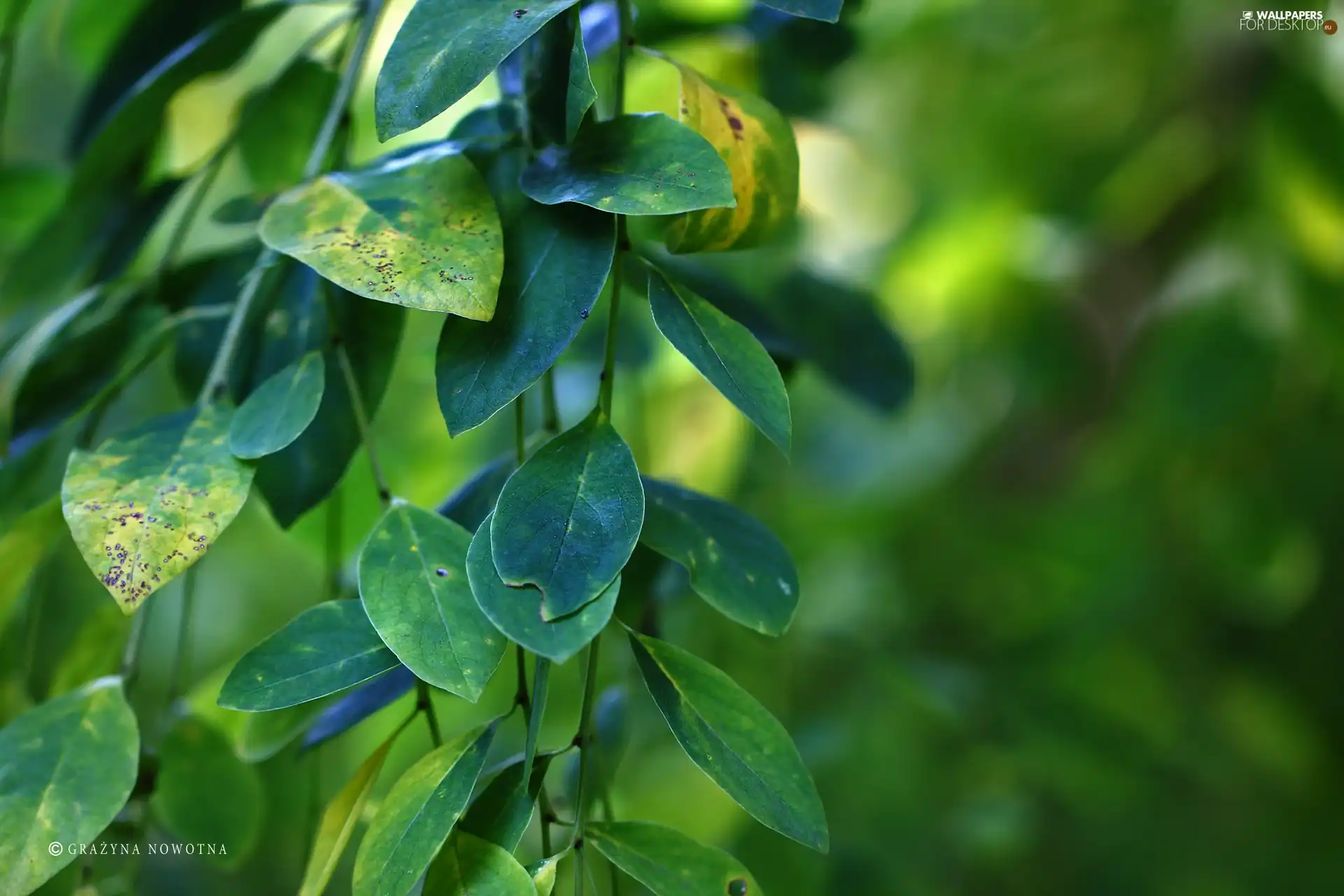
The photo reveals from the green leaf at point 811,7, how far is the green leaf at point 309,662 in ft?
0.54

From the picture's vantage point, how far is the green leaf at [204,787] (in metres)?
0.30

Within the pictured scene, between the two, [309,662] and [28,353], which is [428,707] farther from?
[28,353]

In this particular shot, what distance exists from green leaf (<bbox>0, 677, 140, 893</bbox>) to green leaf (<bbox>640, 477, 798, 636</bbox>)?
13 cm

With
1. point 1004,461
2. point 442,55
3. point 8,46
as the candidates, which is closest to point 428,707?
point 442,55

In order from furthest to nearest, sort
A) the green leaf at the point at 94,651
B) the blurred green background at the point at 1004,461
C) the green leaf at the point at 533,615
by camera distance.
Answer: the blurred green background at the point at 1004,461 < the green leaf at the point at 94,651 < the green leaf at the point at 533,615

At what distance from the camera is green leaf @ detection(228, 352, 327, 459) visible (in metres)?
0.22

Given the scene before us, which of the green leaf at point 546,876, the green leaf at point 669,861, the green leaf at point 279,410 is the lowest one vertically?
the green leaf at point 669,861

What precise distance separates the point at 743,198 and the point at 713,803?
289 millimetres

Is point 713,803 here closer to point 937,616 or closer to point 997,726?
point 997,726

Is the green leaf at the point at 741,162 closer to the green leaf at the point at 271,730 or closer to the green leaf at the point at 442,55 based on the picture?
the green leaf at the point at 442,55

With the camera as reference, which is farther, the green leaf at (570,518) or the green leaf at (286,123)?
the green leaf at (286,123)

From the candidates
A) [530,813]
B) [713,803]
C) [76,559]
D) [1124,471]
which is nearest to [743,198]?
[530,813]

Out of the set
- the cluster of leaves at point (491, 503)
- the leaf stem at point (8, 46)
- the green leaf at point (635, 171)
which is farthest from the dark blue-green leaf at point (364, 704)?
the leaf stem at point (8, 46)

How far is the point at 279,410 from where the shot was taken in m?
0.23
